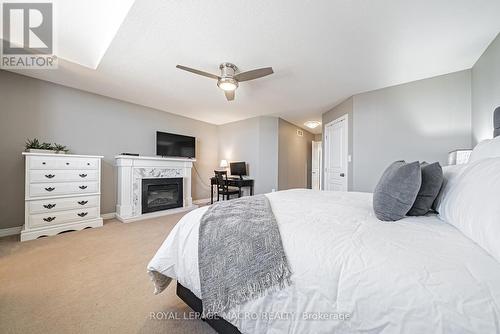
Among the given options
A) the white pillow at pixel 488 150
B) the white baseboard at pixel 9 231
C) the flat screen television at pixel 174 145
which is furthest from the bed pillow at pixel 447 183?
the white baseboard at pixel 9 231

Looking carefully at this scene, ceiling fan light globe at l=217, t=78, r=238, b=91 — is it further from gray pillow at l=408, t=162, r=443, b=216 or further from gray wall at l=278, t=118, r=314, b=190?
Answer: gray wall at l=278, t=118, r=314, b=190

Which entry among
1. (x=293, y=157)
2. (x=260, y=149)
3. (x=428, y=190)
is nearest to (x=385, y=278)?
(x=428, y=190)

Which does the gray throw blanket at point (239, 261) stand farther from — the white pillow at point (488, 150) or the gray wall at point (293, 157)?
the gray wall at point (293, 157)

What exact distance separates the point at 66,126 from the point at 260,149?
3801 mm

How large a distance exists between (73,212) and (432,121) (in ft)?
18.1

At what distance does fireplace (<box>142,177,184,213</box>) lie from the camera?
3637mm

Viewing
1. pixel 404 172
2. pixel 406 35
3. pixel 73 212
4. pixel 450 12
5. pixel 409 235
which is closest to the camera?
pixel 409 235

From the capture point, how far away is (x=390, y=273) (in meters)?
0.56

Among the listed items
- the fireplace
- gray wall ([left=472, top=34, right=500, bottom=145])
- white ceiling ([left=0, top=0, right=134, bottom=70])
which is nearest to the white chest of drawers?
the fireplace

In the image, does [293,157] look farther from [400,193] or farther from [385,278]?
[385,278]

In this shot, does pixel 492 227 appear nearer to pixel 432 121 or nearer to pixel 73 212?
pixel 432 121

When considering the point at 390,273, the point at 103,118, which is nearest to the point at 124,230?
the point at 103,118

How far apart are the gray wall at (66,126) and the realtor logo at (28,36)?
0.44 m

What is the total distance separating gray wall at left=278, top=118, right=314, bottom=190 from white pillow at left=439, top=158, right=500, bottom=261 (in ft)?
13.7
